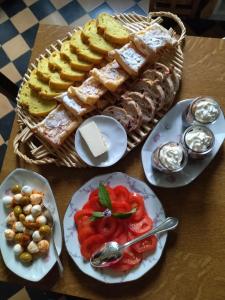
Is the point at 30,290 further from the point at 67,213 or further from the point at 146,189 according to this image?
the point at 146,189

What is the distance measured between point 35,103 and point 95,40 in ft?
1.22

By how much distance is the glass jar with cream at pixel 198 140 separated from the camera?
146 cm

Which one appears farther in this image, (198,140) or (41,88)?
(41,88)

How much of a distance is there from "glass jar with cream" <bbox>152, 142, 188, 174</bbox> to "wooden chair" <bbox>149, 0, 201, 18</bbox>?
1.24 m

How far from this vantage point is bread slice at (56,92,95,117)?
5.07ft

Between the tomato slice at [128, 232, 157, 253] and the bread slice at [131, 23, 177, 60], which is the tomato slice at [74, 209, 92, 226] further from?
the bread slice at [131, 23, 177, 60]

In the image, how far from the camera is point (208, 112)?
149 cm

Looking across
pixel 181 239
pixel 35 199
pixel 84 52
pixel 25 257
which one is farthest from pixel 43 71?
pixel 181 239

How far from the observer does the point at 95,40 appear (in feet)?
5.40

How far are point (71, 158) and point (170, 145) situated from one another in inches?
15.8

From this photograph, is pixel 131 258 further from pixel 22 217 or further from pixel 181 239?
pixel 22 217

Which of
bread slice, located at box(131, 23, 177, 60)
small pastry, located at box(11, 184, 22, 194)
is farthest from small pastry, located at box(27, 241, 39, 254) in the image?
bread slice, located at box(131, 23, 177, 60)

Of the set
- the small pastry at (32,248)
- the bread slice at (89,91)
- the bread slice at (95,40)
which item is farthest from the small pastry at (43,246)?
the bread slice at (95,40)

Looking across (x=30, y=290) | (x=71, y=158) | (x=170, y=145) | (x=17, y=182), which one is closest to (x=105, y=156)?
(x=71, y=158)
